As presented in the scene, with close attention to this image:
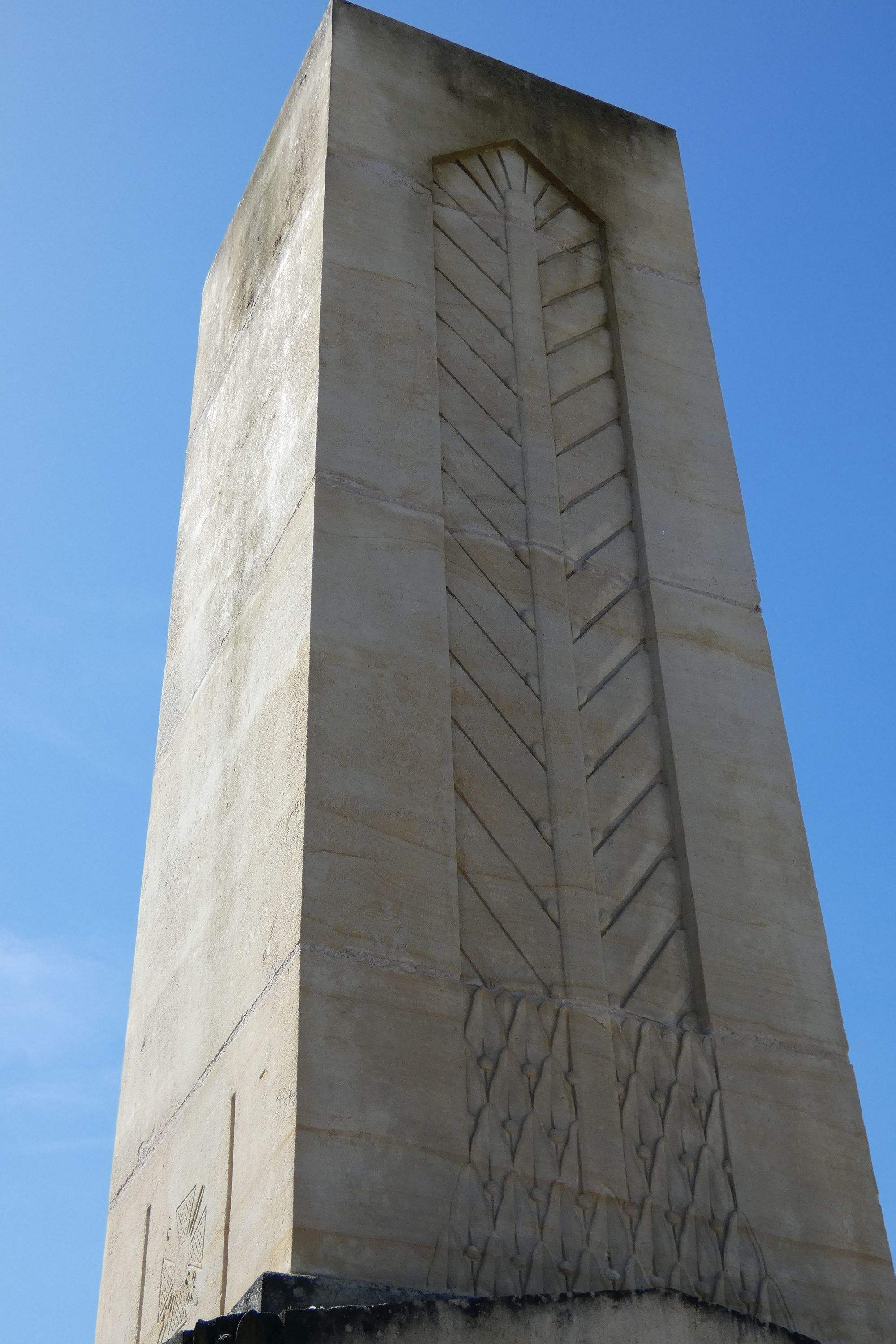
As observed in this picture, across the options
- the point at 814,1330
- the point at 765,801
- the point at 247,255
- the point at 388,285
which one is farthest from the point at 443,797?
the point at 247,255

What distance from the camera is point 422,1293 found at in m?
5.54

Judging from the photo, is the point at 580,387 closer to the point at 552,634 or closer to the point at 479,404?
the point at 479,404

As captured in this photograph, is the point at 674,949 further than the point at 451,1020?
Yes

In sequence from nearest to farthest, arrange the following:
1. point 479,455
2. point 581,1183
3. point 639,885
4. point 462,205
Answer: point 581,1183 → point 639,885 → point 479,455 → point 462,205

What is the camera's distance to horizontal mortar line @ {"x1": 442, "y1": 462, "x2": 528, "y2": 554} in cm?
793

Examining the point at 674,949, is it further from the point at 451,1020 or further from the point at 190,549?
the point at 190,549

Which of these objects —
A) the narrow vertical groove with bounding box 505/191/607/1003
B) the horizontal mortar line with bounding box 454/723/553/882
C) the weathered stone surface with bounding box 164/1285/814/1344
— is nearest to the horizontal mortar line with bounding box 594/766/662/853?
the narrow vertical groove with bounding box 505/191/607/1003

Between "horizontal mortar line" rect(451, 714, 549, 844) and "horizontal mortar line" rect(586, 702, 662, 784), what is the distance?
398 mm

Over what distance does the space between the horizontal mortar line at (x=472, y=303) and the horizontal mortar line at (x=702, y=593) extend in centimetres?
150

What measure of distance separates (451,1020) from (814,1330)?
1726 mm

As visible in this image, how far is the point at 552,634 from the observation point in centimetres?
771

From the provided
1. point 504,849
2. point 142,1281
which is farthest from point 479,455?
point 142,1281

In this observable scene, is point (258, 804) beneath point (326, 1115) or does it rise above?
above

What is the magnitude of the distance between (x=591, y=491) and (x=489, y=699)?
1.62 meters
